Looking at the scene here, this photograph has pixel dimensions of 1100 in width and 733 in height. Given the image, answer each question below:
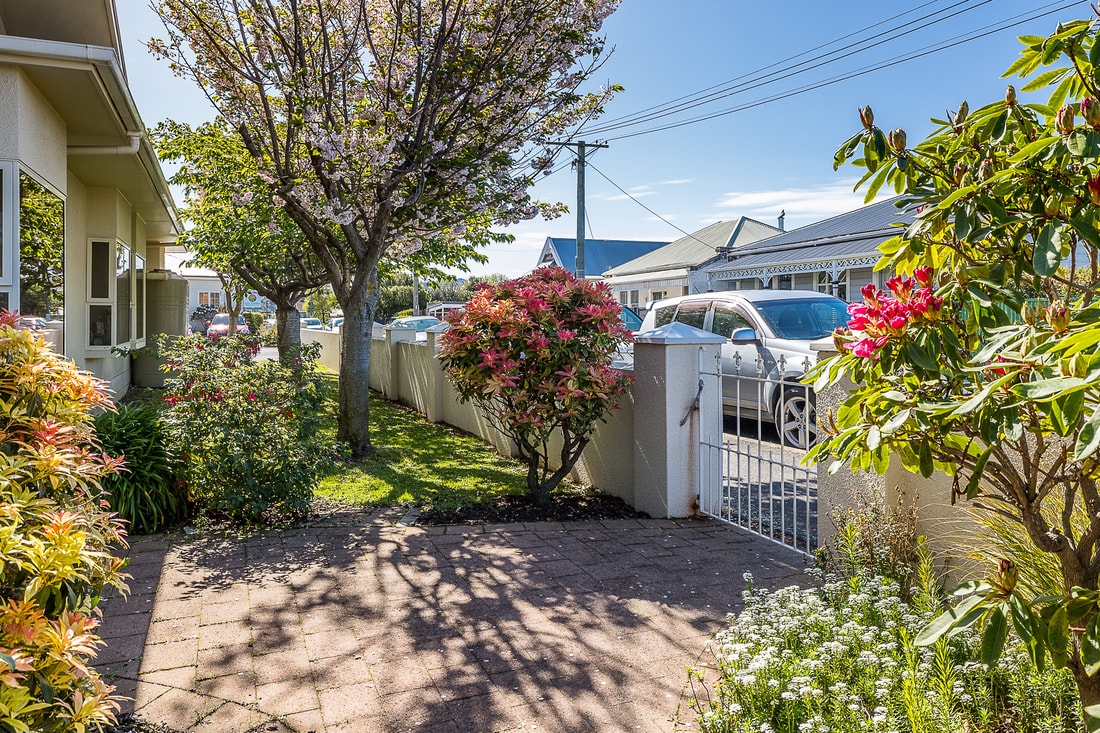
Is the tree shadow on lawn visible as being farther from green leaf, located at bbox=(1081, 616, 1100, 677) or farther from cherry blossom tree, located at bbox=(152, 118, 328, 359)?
green leaf, located at bbox=(1081, 616, 1100, 677)

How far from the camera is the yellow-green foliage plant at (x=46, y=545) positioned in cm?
181

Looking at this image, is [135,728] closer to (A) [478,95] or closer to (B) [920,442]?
(B) [920,442]

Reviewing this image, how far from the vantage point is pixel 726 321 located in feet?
32.8

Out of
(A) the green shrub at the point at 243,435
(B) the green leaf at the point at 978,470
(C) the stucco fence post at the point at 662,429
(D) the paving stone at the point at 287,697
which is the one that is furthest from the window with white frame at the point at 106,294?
(B) the green leaf at the point at 978,470

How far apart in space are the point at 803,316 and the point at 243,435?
23.0 ft

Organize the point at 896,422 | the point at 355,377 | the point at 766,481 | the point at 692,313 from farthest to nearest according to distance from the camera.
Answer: the point at 692,313
the point at 355,377
the point at 766,481
the point at 896,422

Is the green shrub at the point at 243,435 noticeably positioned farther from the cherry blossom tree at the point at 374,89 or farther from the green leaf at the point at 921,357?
the green leaf at the point at 921,357

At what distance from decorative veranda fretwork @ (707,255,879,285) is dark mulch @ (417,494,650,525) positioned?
490 inches

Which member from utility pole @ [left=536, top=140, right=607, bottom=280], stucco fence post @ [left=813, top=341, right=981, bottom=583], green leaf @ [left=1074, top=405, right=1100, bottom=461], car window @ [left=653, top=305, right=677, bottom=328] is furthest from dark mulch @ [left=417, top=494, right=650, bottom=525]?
utility pole @ [left=536, top=140, right=607, bottom=280]

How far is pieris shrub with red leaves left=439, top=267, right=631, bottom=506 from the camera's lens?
5.84m

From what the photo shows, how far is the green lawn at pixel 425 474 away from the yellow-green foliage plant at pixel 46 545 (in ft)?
13.2

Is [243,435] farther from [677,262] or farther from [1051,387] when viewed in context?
[677,262]

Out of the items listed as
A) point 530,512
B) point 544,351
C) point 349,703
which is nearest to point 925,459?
point 349,703

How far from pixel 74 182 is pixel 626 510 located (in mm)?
8366
